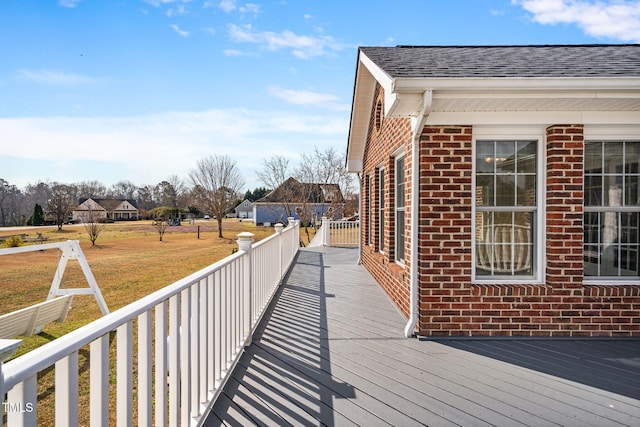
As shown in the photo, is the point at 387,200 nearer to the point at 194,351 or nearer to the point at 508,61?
the point at 508,61

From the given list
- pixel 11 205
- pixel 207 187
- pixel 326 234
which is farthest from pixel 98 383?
pixel 11 205

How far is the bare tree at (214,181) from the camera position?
3356 centimetres

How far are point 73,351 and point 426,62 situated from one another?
4.31 metres

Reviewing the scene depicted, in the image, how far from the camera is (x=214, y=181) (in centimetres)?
3438

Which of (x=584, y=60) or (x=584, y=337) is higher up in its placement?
(x=584, y=60)

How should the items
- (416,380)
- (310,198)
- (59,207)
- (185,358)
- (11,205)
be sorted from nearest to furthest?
(185,358), (416,380), (310,198), (59,207), (11,205)

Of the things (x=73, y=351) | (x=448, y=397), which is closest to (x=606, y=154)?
(x=448, y=397)

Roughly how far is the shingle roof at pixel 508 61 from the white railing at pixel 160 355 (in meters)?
2.52

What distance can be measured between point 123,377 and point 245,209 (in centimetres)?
6588

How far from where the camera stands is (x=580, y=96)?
11.2 feet

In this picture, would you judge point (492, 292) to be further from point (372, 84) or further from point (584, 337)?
point (372, 84)

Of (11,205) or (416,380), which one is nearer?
(416,380)

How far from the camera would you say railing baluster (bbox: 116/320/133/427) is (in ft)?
4.70

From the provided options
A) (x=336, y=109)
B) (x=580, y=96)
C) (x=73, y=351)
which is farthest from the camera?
(x=336, y=109)
